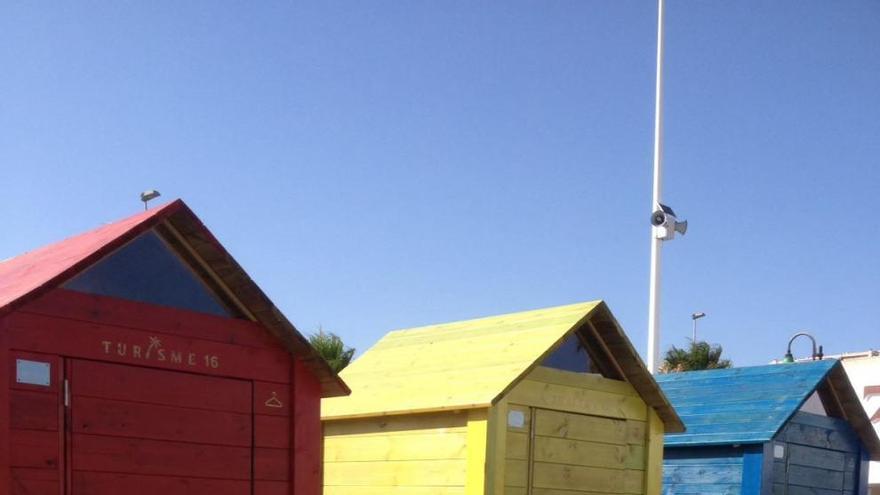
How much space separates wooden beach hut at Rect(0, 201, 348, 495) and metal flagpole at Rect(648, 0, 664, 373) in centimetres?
1201

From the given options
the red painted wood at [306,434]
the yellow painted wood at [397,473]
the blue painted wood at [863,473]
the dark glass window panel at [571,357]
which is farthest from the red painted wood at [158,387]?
the blue painted wood at [863,473]

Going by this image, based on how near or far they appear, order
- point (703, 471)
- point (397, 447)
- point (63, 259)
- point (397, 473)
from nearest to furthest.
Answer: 1. point (63, 259)
2. point (397, 473)
3. point (397, 447)
4. point (703, 471)

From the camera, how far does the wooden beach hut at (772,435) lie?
13984 millimetres

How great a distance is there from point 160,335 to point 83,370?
713mm

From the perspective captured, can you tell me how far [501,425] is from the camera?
11070 millimetres

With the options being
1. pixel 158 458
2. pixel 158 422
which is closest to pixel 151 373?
pixel 158 422

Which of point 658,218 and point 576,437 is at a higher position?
point 658,218

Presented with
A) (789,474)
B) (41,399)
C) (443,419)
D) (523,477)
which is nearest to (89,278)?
(41,399)

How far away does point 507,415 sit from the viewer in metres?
11.2

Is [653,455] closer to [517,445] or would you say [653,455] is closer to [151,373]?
[517,445]

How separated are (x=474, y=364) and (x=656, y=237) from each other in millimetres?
10561

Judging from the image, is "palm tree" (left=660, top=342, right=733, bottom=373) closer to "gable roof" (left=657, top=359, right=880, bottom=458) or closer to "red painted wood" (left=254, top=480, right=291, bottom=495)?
"gable roof" (left=657, top=359, right=880, bottom=458)

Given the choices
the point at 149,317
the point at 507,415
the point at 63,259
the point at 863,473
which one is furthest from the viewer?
the point at 863,473

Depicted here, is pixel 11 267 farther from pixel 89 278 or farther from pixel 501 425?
pixel 501 425
